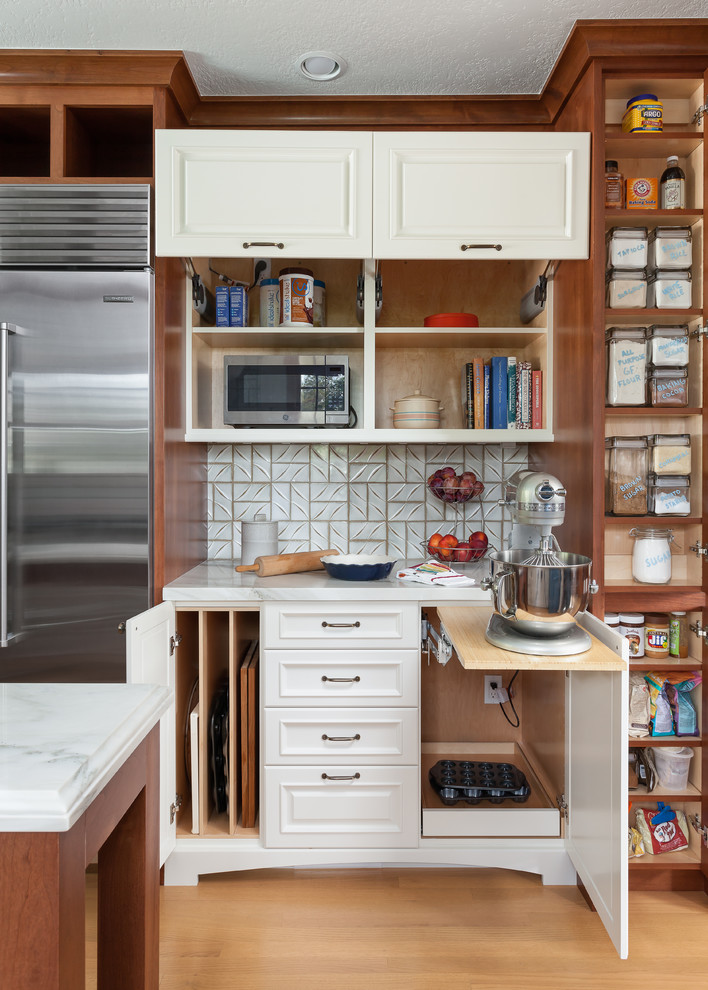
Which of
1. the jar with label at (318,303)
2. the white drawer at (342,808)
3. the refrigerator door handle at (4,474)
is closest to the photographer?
the refrigerator door handle at (4,474)

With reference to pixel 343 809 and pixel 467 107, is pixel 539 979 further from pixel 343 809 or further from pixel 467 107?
pixel 467 107

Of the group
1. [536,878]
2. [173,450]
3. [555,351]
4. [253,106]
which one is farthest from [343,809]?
[253,106]

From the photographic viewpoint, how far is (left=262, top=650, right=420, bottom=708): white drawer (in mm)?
2131

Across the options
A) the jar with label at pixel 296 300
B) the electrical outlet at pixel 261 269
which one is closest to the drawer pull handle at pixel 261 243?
the jar with label at pixel 296 300

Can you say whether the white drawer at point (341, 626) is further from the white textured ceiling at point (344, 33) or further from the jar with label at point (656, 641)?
the white textured ceiling at point (344, 33)

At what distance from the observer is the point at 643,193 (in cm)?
206

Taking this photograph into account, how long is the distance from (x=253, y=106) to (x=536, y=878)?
2814 millimetres

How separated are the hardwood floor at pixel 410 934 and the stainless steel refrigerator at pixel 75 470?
791 mm

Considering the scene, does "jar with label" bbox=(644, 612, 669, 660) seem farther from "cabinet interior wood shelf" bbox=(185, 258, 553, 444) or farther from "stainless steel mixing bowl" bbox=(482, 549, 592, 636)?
"cabinet interior wood shelf" bbox=(185, 258, 553, 444)

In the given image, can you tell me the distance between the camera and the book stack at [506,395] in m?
2.42

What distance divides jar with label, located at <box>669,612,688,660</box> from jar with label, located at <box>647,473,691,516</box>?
0.34 metres

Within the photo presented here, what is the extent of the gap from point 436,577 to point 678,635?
30.2 inches

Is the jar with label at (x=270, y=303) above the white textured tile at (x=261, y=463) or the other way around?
above

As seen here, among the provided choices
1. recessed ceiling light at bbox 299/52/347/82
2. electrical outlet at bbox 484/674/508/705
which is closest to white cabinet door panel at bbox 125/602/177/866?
electrical outlet at bbox 484/674/508/705
